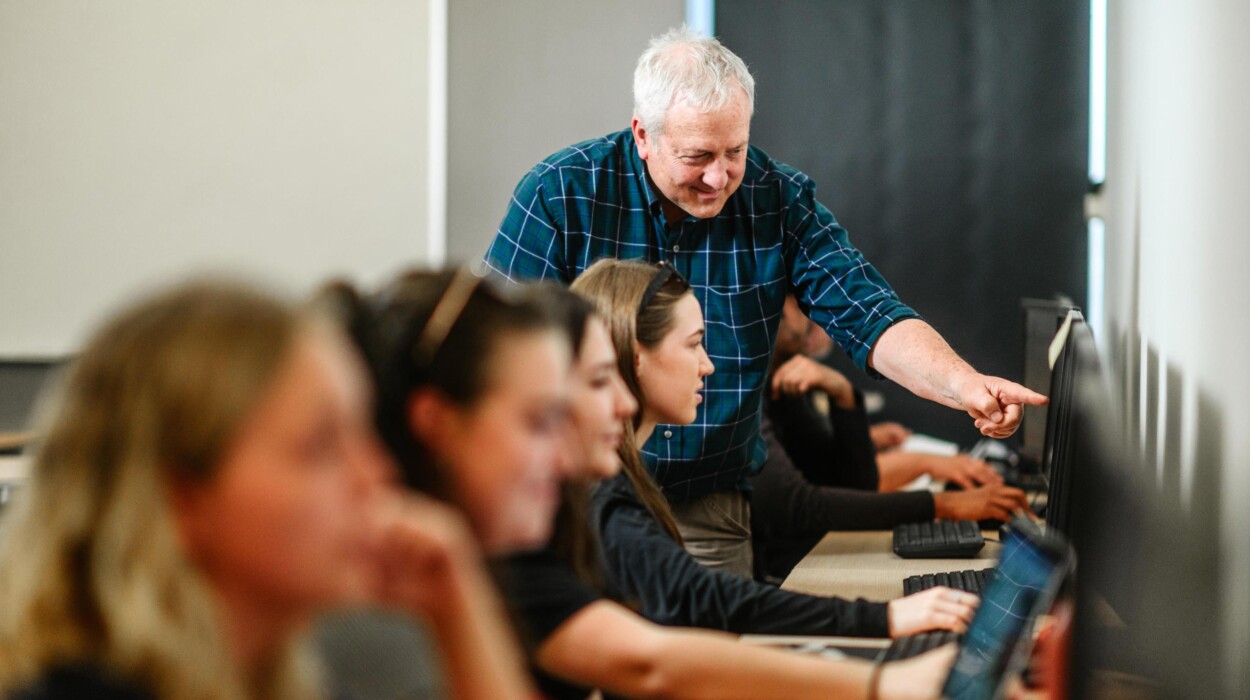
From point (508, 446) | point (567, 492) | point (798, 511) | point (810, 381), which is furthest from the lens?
point (810, 381)

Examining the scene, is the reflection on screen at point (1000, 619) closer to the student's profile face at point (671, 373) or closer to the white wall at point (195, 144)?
the student's profile face at point (671, 373)

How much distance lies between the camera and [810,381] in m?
3.06

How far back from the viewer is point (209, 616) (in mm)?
691

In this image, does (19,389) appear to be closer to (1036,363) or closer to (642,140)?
Result: (642,140)

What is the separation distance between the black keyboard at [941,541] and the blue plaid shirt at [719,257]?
1.13ft

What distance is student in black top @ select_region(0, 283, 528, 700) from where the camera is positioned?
26.8 inches

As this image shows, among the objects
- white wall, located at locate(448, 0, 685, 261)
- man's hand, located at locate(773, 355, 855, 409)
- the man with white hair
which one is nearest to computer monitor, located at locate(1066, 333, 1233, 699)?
the man with white hair

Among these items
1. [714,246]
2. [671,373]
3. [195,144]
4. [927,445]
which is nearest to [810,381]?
[714,246]

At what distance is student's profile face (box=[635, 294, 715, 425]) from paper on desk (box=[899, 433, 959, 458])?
197 centimetres

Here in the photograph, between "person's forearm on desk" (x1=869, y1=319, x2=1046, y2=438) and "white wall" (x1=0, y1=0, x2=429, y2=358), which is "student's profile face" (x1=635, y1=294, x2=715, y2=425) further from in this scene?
"white wall" (x1=0, y1=0, x2=429, y2=358)

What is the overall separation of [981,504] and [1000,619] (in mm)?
1458

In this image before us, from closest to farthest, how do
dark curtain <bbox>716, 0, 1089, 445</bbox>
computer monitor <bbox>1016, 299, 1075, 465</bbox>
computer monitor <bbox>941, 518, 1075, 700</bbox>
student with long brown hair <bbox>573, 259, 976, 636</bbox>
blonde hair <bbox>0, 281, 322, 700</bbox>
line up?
blonde hair <bbox>0, 281, 322, 700</bbox>, computer monitor <bbox>941, 518, 1075, 700</bbox>, student with long brown hair <bbox>573, 259, 976, 636</bbox>, computer monitor <bbox>1016, 299, 1075, 465</bbox>, dark curtain <bbox>716, 0, 1089, 445</bbox>

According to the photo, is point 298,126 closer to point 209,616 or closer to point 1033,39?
point 1033,39

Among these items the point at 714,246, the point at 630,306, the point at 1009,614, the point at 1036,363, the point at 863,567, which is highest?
the point at 714,246
